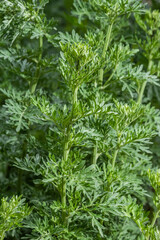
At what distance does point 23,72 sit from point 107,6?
0.33m

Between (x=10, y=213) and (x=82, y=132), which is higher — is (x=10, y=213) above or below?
below

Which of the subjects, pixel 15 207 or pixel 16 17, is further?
pixel 16 17

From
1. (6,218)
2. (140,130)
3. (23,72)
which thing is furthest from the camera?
(23,72)

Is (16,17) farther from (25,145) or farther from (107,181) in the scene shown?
(107,181)

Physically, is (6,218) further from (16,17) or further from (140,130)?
(16,17)

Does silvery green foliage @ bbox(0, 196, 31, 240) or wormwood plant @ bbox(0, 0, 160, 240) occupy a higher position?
wormwood plant @ bbox(0, 0, 160, 240)

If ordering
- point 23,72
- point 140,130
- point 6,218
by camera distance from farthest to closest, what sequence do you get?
point 23,72 → point 140,130 → point 6,218

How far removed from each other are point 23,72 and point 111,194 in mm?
478

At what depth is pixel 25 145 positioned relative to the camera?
112cm

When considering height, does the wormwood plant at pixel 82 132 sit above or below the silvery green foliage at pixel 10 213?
above

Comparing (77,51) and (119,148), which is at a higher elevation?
(77,51)

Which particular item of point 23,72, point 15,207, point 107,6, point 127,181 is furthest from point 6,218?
point 107,6

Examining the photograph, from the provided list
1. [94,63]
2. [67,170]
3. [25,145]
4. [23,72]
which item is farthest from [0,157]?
[94,63]

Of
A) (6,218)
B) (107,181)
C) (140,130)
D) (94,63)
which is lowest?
(6,218)
